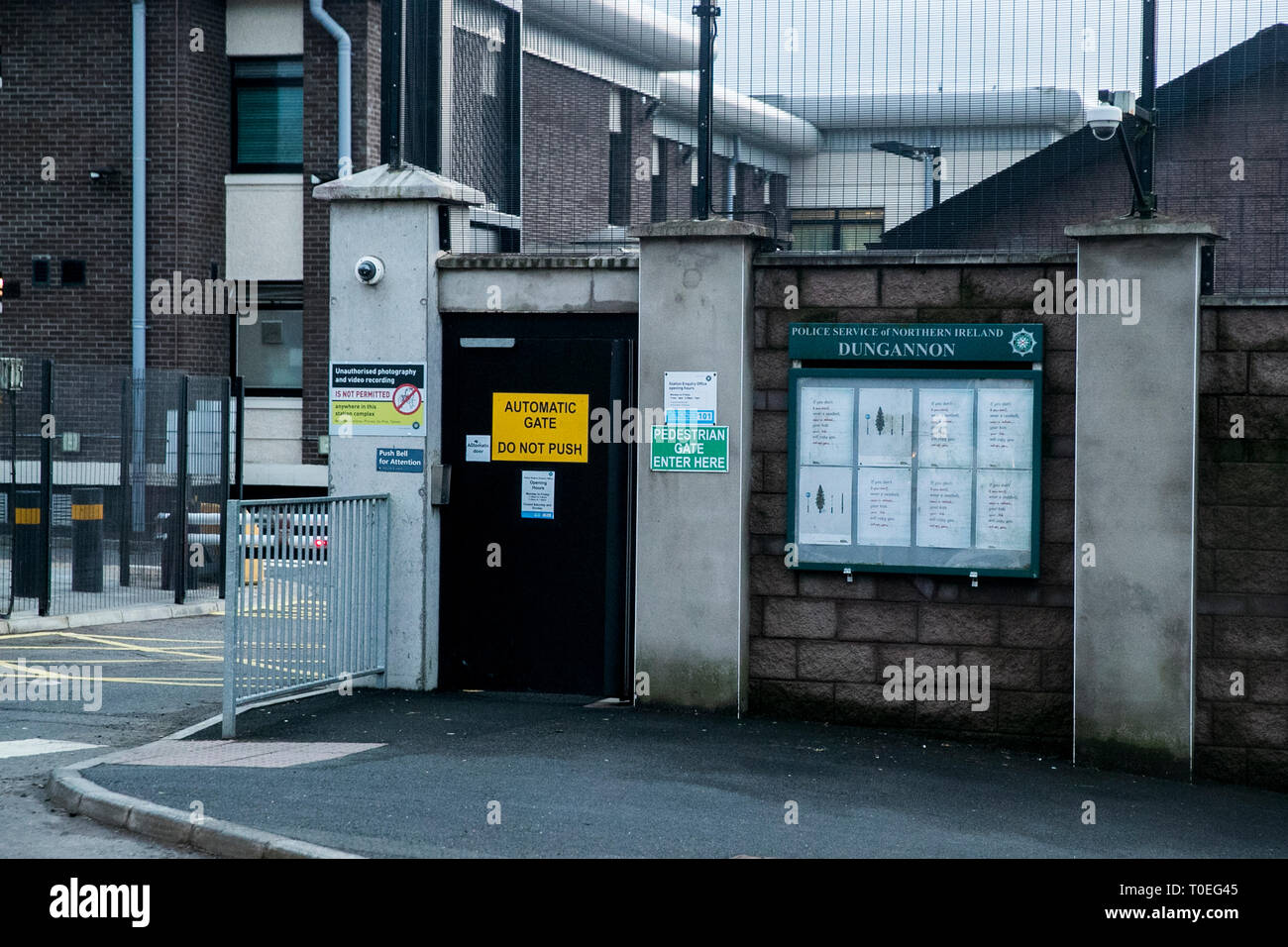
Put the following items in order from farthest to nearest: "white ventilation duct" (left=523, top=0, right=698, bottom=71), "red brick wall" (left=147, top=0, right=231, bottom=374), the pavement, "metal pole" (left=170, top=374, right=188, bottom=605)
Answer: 1. "red brick wall" (left=147, top=0, right=231, bottom=374)
2. "metal pole" (left=170, top=374, right=188, bottom=605)
3. "white ventilation duct" (left=523, top=0, right=698, bottom=71)
4. the pavement

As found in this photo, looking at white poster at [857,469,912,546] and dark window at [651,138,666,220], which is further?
dark window at [651,138,666,220]

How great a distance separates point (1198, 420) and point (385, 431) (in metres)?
5.26

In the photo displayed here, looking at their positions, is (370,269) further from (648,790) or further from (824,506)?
(648,790)

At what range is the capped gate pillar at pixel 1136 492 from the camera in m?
9.33

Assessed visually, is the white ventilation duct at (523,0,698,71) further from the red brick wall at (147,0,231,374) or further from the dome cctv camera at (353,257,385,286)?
the red brick wall at (147,0,231,374)

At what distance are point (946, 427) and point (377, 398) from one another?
12.7 ft

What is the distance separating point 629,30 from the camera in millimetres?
11484

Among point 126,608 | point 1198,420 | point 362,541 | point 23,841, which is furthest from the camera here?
point 126,608

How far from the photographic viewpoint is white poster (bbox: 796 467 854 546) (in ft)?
33.2

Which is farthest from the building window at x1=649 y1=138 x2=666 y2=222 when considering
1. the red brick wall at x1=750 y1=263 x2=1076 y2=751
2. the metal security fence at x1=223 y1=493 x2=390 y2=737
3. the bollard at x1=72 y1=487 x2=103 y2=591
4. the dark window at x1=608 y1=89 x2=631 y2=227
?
the bollard at x1=72 y1=487 x2=103 y2=591

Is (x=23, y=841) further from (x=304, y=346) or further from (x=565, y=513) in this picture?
(x=304, y=346)

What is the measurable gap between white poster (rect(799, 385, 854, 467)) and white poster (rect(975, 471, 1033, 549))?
84cm

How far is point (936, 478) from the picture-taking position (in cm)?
995

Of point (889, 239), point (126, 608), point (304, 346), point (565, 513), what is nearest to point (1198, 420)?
point (889, 239)
